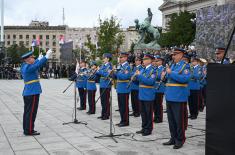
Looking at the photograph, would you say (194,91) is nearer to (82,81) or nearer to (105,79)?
(105,79)

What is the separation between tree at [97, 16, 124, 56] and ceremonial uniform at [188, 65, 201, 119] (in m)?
24.7

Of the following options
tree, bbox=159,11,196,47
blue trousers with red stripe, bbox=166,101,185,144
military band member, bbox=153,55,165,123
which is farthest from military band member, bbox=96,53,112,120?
tree, bbox=159,11,196,47

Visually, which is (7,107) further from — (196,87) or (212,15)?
(212,15)

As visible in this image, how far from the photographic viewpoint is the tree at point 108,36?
3626 cm

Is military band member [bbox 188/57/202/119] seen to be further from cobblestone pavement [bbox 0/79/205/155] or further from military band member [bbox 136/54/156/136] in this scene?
military band member [bbox 136/54/156/136]

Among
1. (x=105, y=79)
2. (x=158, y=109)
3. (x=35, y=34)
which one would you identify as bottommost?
(x=158, y=109)

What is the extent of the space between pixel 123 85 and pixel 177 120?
8.92 feet

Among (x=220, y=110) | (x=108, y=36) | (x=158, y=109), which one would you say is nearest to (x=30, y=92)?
(x=158, y=109)

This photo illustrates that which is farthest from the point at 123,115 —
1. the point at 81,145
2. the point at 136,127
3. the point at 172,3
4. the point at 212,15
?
the point at 172,3

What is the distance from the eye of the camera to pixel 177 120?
661 cm

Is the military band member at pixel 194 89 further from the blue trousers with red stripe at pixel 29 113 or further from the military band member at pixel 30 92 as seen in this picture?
the blue trousers with red stripe at pixel 29 113

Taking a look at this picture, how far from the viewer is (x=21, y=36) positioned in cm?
11381

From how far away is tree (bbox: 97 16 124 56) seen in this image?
119 feet

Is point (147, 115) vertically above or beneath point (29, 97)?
beneath
